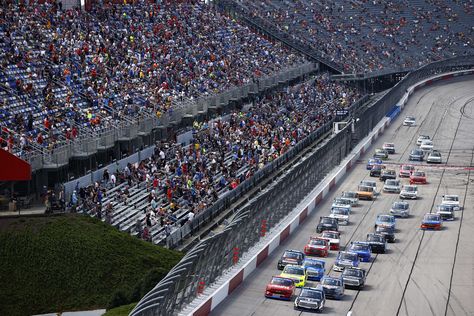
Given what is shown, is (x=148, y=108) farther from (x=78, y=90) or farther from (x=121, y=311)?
(x=121, y=311)

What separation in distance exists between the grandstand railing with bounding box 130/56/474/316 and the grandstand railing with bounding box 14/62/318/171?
837cm

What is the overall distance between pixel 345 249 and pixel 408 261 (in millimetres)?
3093

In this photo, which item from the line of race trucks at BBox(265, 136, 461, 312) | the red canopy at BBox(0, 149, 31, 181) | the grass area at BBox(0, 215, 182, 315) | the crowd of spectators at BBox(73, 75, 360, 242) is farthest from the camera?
the crowd of spectators at BBox(73, 75, 360, 242)

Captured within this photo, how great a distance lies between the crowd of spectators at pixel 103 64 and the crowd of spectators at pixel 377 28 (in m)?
26.0

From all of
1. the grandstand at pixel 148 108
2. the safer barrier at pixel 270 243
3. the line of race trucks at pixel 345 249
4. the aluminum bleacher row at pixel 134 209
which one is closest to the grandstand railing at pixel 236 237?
the safer barrier at pixel 270 243

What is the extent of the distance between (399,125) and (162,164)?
125ft

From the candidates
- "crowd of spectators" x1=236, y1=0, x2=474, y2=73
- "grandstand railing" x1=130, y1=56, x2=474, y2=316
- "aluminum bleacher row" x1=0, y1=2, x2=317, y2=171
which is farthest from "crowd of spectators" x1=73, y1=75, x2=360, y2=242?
"crowd of spectators" x1=236, y1=0, x2=474, y2=73

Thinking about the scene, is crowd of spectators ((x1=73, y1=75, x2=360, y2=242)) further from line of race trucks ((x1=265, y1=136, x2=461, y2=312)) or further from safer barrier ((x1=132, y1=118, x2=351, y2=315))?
line of race trucks ((x1=265, y1=136, x2=461, y2=312))

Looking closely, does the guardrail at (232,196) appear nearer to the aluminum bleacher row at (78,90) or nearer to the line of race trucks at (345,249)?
the line of race trucks at (345,249)

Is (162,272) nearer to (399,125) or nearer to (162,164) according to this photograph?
(162,164)

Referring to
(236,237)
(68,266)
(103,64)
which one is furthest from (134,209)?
(103,64)

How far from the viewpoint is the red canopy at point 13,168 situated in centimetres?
4244

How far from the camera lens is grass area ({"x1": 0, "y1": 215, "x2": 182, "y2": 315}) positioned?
3850cm

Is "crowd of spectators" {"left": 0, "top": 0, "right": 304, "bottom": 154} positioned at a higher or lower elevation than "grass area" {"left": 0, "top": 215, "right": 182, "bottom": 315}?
higher
